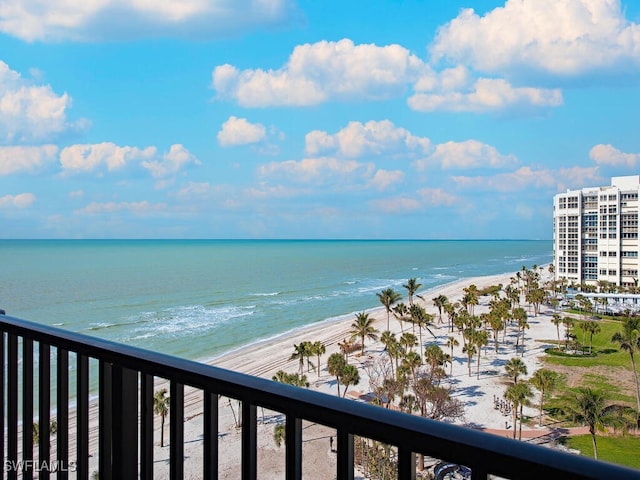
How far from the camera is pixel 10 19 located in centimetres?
834

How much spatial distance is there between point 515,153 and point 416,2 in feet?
311

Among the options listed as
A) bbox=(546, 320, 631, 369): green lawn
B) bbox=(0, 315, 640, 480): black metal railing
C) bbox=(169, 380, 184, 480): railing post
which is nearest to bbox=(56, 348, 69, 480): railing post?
bbox=(0, 315, 640, 480): black metal railing

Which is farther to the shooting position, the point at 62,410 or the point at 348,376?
the point at 348,376

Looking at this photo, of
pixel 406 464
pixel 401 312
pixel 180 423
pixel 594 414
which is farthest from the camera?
pixel 401 312

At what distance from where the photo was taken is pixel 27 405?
2.03 metres

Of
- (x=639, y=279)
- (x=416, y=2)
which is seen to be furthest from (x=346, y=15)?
(x=639, y=279)

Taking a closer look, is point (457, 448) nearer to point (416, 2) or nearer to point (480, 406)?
point (416, 2)

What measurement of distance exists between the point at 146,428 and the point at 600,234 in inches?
2513

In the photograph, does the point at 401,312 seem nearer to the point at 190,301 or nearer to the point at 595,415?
the point at 190,301

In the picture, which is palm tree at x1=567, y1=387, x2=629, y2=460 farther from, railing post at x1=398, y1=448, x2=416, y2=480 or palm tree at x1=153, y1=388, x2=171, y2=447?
railing post at x1=398, y1=448, x2=416, y2=480

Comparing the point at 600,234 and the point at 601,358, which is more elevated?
the point at 600,234

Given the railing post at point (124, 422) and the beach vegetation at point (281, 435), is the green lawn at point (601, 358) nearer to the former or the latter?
the beach vegetation at point (281, 435)

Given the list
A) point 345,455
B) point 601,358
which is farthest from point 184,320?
point 345,455

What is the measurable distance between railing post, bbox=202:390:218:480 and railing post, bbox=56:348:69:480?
2.42 ft
